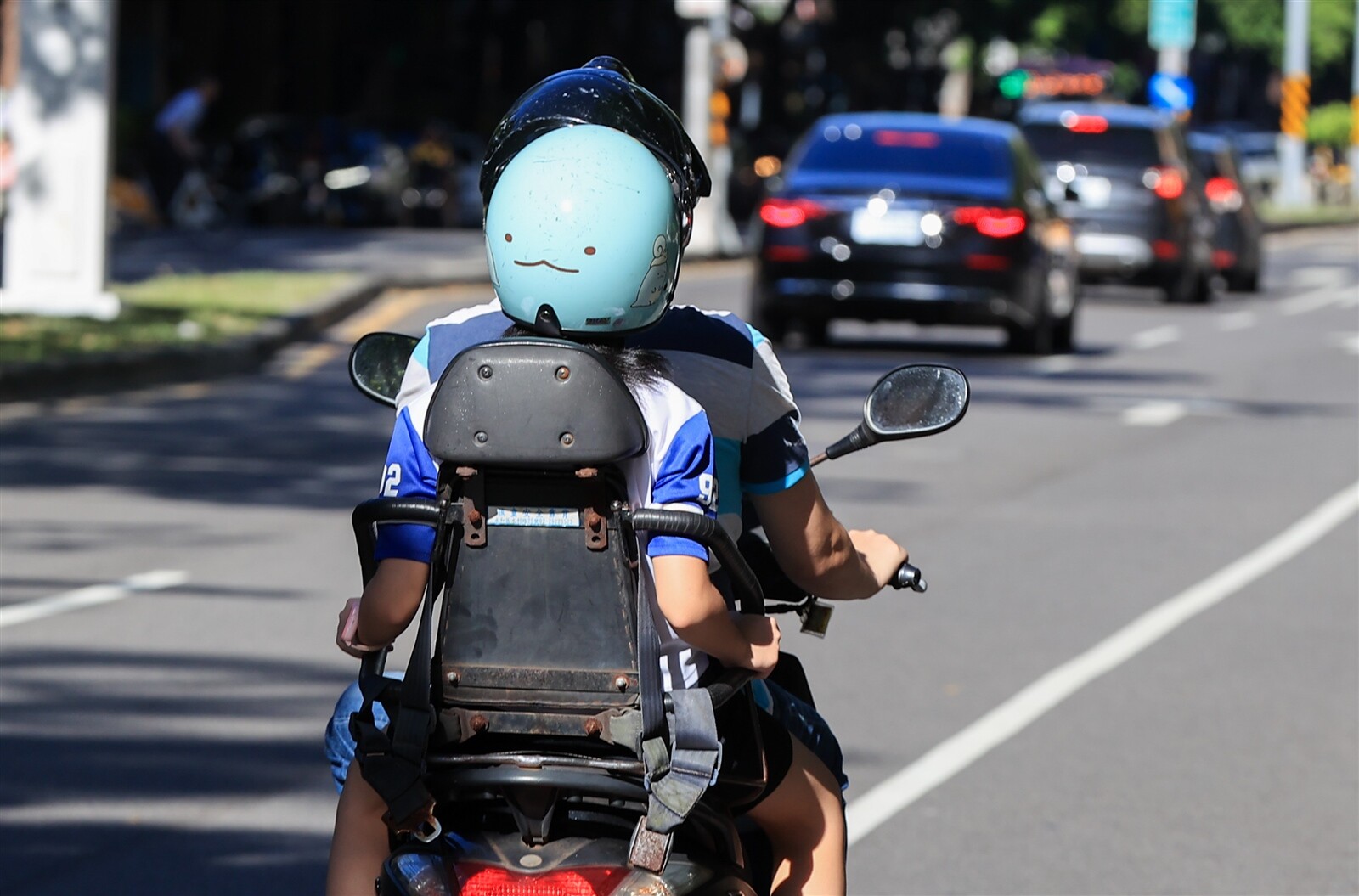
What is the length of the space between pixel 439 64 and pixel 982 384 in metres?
30.6

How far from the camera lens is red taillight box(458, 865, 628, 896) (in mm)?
3000

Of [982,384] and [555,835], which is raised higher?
[555,835]

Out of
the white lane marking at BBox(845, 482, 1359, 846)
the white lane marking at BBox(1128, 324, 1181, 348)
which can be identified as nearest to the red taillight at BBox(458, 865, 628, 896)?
the white lane marking at BBox(845, 482, 1359, 846)

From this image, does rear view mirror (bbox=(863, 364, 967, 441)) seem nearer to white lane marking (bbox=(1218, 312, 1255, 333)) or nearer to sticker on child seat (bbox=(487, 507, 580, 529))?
sticker on child seat (bbox=(487, 507, 580, 529))

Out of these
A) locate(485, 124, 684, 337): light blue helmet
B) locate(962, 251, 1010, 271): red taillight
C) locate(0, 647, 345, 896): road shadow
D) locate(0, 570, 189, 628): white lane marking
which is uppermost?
locate(485, 124, 684, 337): light blue helmet

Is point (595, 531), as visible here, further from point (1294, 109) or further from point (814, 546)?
point (1294, 109)

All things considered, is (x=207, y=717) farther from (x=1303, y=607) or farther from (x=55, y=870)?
(x=1303, y=607)

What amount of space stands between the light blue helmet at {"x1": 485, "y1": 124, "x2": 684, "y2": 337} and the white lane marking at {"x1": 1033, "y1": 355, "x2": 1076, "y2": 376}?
15409 millimetres

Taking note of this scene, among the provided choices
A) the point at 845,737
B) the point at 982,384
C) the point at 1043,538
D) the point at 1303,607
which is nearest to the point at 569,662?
the point at 845,737

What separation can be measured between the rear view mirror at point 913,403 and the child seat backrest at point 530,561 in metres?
0.62

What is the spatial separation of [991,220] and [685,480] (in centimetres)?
1540

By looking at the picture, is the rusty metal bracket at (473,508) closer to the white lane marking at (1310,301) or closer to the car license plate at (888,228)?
the car license plate at (888,228)

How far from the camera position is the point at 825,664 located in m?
8.12

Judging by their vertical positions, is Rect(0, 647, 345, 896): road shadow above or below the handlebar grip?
below
